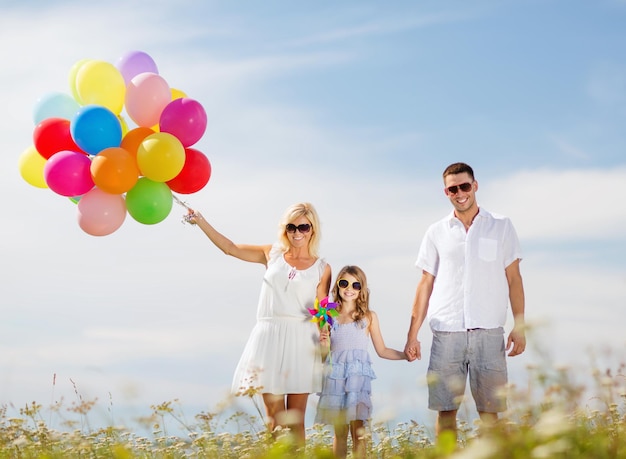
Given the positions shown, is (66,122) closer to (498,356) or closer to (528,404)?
(498,356)

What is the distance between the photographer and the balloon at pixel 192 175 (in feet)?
19.8

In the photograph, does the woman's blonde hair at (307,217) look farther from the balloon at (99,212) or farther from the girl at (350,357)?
the balloon at (99,212)

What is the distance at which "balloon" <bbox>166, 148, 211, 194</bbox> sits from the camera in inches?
238

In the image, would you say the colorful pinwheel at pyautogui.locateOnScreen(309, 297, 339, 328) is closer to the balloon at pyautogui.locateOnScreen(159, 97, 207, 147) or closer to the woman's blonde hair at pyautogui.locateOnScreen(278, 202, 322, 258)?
the woman's blonde hair at pyautogui.locateOnScreen(278, 202, 322, 258)

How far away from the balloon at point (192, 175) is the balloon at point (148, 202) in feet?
0.51

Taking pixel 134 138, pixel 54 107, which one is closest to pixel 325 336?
pixel 134 138

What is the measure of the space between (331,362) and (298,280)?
2.12ft

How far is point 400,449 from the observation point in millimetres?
5078

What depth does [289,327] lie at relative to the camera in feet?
17.6

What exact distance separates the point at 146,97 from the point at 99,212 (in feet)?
3.33

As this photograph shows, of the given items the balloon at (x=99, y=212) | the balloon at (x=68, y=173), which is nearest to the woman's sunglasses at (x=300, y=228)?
the balloon at (x=99, y=212)

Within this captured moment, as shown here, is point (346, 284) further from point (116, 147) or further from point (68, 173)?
point (68, 173)

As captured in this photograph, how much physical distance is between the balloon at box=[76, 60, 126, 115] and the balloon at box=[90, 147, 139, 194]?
547mm

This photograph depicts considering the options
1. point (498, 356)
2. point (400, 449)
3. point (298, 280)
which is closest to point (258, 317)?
point (298, 280)
